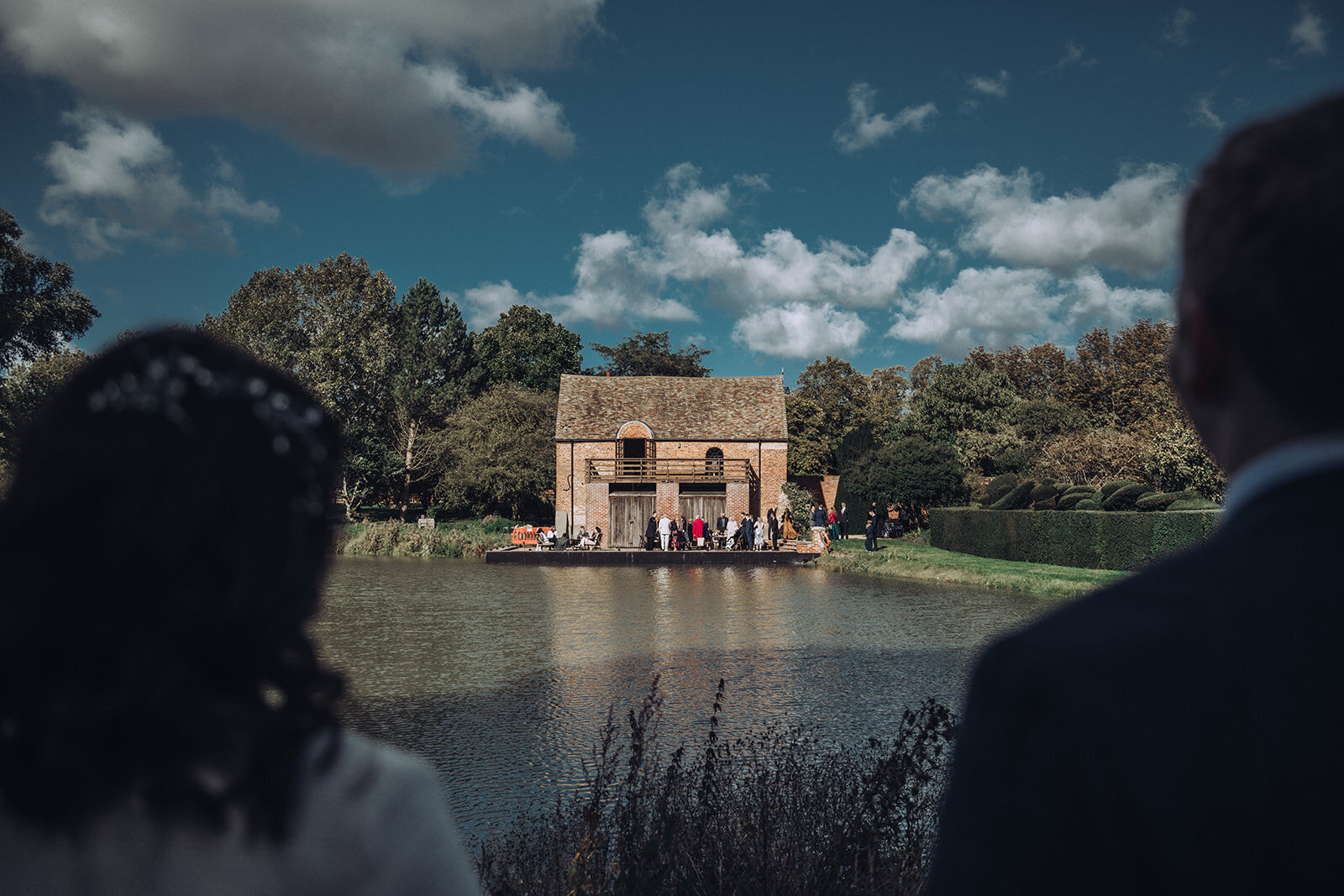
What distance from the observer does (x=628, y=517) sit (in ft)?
116

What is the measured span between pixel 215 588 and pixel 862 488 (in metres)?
40.1

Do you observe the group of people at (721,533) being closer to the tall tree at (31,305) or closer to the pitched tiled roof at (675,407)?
the pitched tiled roof at (675,407)

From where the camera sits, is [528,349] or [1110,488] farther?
[528,349]

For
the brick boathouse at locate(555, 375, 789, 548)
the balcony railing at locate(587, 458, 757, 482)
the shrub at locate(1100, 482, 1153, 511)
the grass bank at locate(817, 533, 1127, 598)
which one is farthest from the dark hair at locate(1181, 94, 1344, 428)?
the balcony railing at locate(587, 458, 757, 482)

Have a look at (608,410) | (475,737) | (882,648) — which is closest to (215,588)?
(475,737)

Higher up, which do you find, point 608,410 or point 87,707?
point 608,410

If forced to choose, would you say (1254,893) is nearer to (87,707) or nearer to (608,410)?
(87,707)

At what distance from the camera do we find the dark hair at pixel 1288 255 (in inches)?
34.3

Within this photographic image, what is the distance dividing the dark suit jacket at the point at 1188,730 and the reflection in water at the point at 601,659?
4.54 m

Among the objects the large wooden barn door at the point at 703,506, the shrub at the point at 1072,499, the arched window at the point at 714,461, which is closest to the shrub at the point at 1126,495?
the shrub at the point at 1072,499

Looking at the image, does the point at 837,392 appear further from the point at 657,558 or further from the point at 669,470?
the point at 657,558

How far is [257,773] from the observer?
3.28 feet

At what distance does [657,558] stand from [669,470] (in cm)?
977

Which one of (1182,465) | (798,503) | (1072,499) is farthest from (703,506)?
(1182,465)
